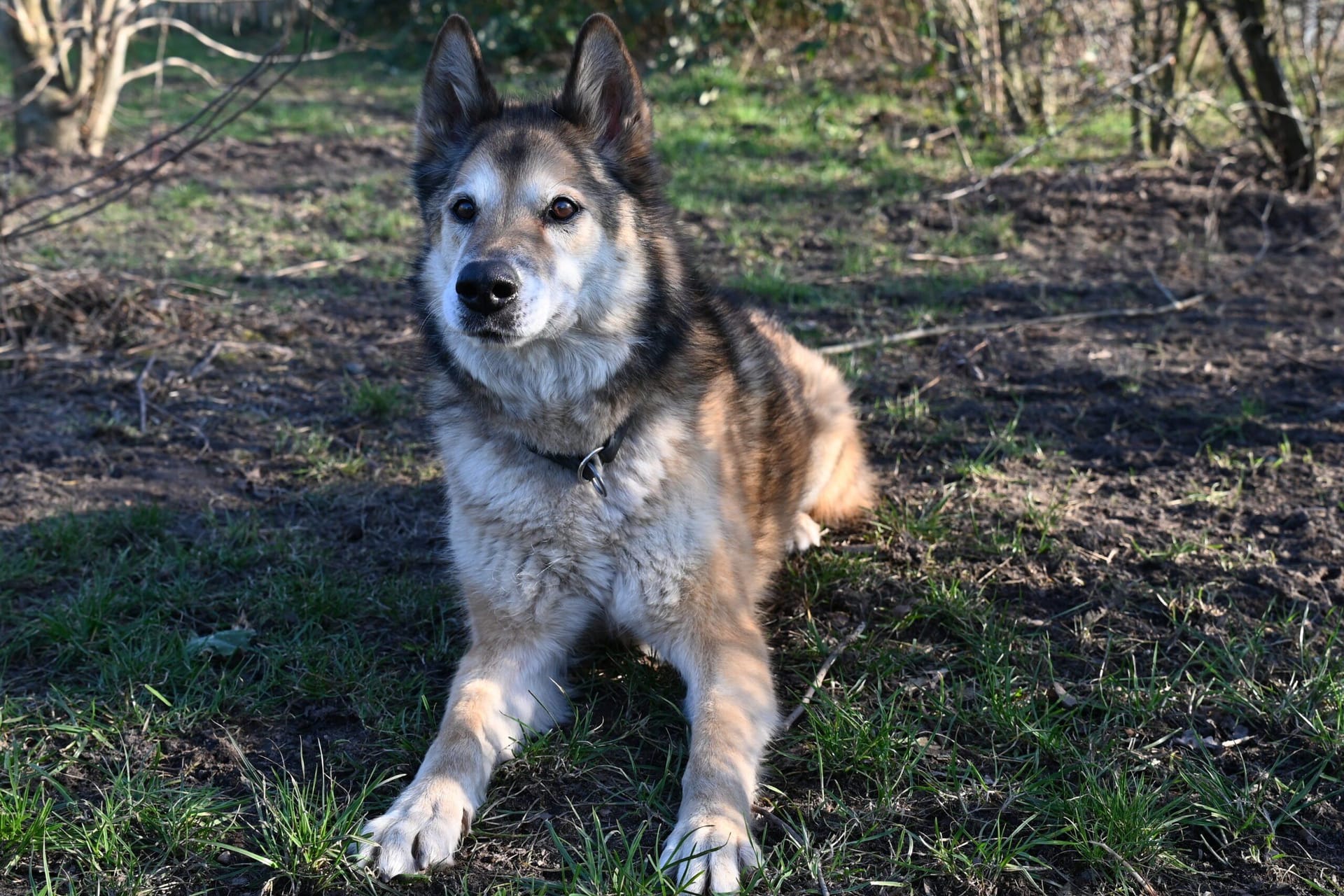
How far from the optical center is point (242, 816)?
257cm

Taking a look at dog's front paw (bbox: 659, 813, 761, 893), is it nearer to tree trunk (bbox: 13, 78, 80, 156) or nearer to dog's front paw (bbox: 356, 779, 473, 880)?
dog's front paw (bbox: 356, 779, 473, 880)

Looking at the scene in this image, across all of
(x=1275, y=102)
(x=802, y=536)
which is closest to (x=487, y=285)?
(x=802, y=536)

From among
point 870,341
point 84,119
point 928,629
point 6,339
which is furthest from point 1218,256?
point 84,119

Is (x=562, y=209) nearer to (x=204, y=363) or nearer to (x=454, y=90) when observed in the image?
(x=454, y=90)

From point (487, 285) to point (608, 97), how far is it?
897 millimetres

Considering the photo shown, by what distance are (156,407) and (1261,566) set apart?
178 inches

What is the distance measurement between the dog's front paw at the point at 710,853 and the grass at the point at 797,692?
0.06 m

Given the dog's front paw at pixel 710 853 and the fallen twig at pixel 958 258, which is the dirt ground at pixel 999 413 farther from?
the dog's front paw at pixel 710 853

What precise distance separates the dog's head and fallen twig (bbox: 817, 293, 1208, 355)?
7.59 ft

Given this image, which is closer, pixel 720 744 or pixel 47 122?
pixel 720 744

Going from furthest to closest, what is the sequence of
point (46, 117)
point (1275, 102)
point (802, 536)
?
point (46, 117) < point (1275, 102) < point (802, 536)

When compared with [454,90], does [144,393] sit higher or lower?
lower

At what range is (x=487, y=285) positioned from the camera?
270 centimetres

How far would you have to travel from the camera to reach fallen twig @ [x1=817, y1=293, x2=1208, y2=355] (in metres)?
5.34
